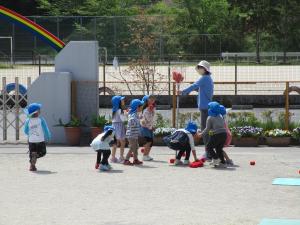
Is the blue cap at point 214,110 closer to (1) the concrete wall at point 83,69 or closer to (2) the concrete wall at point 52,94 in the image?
(1) the concrete wall at point 83,69

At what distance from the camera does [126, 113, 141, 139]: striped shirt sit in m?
15.6

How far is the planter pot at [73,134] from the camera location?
19188mm

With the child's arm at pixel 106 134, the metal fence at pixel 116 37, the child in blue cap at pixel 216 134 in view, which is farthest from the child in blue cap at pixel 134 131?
the metal fence at pixel 116 37

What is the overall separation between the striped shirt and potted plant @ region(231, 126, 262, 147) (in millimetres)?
3679

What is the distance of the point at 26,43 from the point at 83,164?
34.6 metres

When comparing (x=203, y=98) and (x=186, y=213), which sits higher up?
A: (x=203, y=98)

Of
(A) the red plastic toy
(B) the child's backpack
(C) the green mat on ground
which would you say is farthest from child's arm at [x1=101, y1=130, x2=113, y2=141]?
(C) the green mat on ground

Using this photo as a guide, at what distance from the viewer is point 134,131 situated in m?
15.6

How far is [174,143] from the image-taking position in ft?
50.1

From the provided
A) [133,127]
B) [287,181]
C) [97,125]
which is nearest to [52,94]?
[97,125]

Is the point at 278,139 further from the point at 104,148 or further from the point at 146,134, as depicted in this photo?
the point at 104,148

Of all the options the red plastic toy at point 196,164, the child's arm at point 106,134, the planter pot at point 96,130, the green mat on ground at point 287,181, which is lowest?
the green mat on ground at point 287,181

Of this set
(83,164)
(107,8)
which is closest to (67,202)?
(83,164)

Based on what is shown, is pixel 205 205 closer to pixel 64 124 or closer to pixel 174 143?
pixel 174 143
